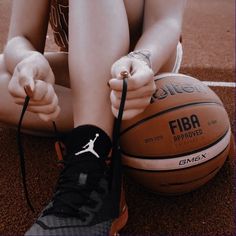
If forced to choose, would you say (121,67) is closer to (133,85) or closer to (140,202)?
(133,85)

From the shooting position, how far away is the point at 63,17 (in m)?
1.07

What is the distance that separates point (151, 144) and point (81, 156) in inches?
5.8

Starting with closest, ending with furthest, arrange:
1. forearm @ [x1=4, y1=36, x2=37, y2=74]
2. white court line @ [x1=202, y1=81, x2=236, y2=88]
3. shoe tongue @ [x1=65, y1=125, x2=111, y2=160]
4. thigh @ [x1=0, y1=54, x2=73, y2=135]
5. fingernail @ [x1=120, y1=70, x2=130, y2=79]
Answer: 1. fingernail @ [x1=120, y1=70, x2=130, y2=79]
2. shoe tongue @ [x1=65, y1=125, x2=111, y2=160]
3. forearm @ [x1=4, y1=36, x2=37, y2=74]
4. thigh @ [x1=0, y1=54, x2=73, y2=135]
5. white court line @ [x1=202, y1=81, x2=236, y2=88]

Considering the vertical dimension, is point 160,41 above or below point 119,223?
above

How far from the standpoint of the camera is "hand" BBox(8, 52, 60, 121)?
2.26 feet

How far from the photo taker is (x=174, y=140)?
804mm

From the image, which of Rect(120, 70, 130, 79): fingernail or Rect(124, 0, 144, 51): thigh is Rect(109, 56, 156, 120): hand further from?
Rect(124, 0, 144, 51): thigh

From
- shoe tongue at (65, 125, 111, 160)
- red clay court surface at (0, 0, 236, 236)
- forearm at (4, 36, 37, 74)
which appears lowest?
red clay court surface at (0, 0, 236, 236)

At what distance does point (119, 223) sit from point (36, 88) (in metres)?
0.31

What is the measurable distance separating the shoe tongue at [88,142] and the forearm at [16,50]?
0.74 feet

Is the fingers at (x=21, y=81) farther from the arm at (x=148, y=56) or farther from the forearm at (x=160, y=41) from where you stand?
the forearm at (x=160, y=41)

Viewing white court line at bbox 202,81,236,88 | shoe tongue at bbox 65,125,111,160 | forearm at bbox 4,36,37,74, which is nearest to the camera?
shoe tongue at bbox 65,125,111,160

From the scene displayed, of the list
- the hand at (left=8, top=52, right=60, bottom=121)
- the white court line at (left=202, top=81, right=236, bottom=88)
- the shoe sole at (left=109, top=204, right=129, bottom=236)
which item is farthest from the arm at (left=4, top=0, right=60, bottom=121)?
the white court line at (left=202, top=81, right=236, bottom=88)

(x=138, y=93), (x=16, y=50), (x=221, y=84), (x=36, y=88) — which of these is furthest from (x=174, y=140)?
(x=221, y=84)
